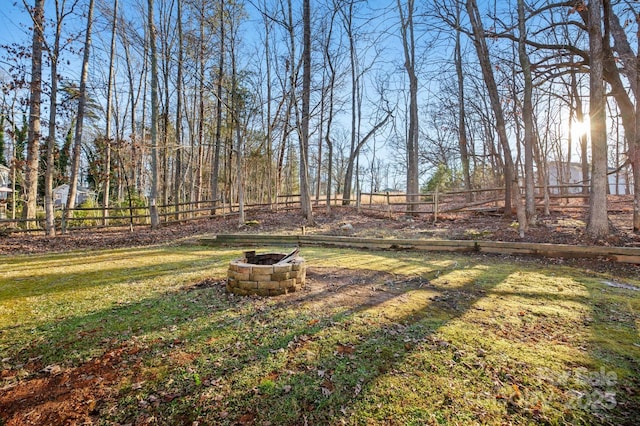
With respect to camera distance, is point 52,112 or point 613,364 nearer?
point 613,364

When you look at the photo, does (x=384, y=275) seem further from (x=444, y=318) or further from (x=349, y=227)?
(x=349, y=227)

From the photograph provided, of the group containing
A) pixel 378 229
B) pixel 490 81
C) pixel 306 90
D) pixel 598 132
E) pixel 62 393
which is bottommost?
pixel 62 393

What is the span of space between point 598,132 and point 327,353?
24.6ft

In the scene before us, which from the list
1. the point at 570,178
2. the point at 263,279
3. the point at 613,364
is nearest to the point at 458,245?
the point at 613,364

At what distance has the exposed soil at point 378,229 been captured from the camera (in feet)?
24.0

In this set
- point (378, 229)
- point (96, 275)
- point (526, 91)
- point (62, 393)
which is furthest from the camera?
point (378, 229)

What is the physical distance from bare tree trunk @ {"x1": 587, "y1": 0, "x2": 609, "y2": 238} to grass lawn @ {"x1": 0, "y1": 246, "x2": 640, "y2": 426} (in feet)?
7.72

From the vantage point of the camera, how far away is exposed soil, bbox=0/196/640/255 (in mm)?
7324

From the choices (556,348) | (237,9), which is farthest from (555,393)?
(237,9)

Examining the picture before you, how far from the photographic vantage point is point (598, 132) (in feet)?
20.6

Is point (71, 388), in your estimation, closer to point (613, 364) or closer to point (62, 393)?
point (62, 393)

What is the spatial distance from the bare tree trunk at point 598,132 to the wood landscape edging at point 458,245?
0.92 metres

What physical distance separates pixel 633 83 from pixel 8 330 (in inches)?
470

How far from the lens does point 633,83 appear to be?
6.99 meters
